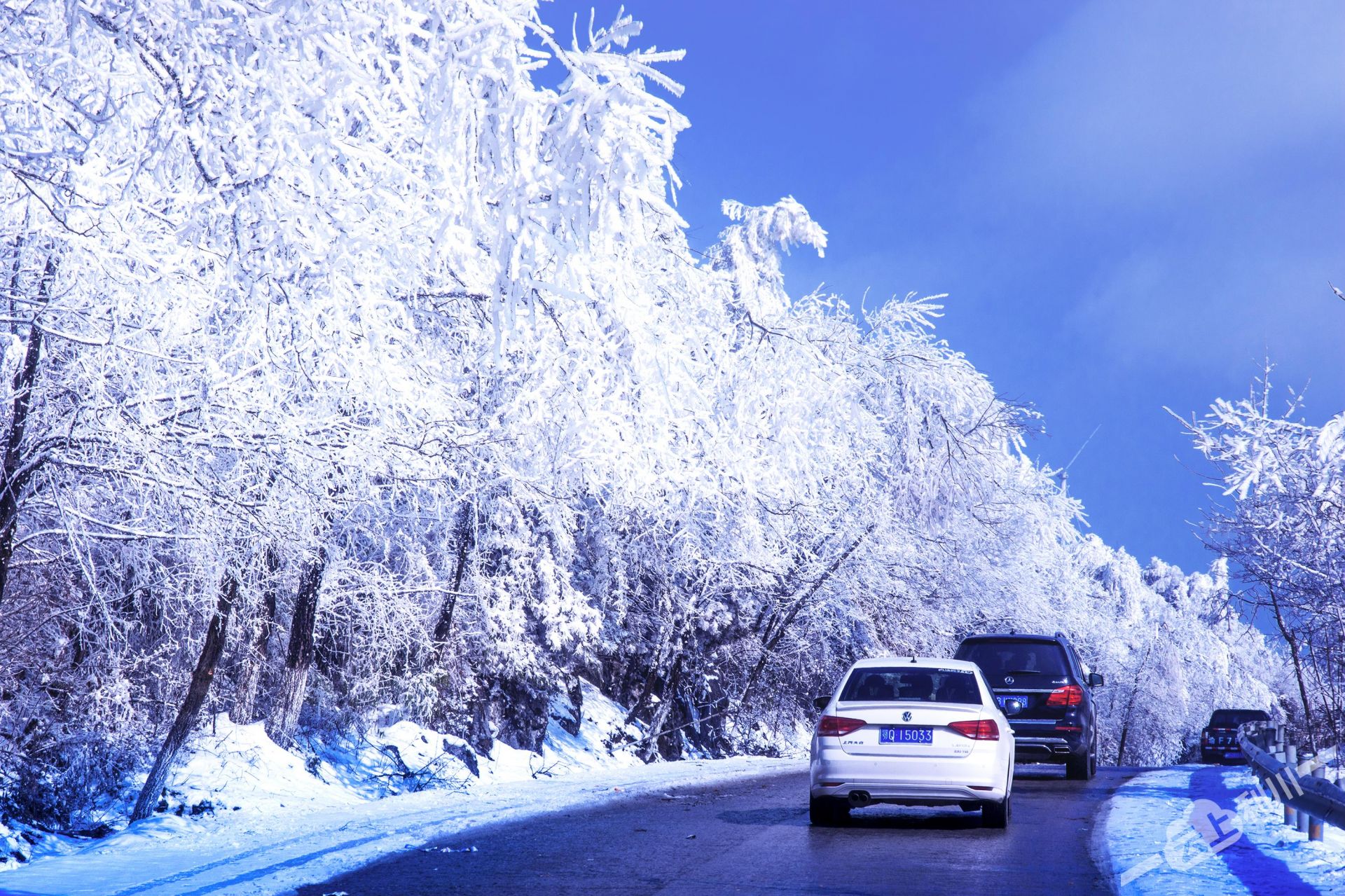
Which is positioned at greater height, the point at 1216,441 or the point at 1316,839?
the point at 1216,441

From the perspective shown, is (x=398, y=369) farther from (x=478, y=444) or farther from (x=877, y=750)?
(x=877, y=750)

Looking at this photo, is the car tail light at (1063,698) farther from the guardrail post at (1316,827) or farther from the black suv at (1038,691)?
the guardrail post at (1316,827)

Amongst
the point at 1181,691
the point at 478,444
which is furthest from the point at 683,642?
the point at 1181,691

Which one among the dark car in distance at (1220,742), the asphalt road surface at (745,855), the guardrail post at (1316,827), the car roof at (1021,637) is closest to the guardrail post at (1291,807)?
the guardrail post at (1316,827)

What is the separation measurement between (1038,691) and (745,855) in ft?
32.0

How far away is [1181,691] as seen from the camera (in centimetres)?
8619

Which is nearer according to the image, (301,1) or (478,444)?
(301,1)

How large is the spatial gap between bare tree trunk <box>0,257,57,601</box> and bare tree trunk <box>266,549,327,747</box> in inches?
215

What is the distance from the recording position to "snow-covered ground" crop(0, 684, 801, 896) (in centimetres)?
842

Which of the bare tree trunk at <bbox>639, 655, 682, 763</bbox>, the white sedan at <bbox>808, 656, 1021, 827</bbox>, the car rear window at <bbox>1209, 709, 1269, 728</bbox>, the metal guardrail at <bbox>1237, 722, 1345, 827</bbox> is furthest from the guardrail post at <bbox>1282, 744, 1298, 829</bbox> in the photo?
the car rear window at <bbox>1209, 709, 1269, 728</bbox>

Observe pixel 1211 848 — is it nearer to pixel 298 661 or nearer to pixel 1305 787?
pixel 1305 787

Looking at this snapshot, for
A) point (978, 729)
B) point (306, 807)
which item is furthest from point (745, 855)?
point (306, 807)

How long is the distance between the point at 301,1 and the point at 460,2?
2.48ft

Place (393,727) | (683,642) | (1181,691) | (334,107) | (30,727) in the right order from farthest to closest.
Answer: (1181,691) < (683,642) < (393,727) < (30,727) < (334,107)
